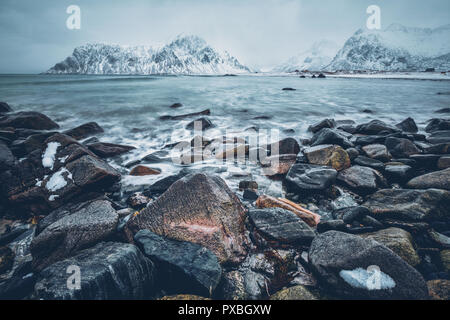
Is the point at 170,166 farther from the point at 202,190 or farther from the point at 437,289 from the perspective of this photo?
the point at 437,289

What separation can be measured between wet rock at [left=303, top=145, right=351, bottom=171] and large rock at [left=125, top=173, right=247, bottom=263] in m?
2.50

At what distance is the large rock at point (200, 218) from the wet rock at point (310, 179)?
57.1 inches

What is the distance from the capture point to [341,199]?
374 cm

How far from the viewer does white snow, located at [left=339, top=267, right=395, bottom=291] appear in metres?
1.98

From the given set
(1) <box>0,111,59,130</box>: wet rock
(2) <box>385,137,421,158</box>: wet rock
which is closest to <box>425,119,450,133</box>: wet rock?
(2) <box>385,137,421,158</box>: wet rock

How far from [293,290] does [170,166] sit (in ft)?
14.1

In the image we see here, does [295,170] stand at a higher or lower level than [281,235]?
higher

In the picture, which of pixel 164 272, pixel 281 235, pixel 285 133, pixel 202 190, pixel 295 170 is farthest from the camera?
pixel 285 133

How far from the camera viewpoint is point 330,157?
176 inches

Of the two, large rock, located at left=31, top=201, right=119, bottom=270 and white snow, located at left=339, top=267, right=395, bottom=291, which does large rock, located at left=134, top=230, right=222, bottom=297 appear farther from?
white snow, located at left=339, top=267, right=395, bottom=291

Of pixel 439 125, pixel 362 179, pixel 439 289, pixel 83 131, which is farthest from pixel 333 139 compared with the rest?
pixel 83 131
